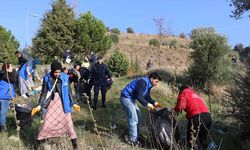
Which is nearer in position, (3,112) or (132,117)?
(132,117)

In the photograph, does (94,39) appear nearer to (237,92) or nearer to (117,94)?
(117,94)

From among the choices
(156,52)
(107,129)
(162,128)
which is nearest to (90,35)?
(107,129)

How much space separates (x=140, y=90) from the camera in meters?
9.59

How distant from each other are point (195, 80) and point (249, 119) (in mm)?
12423

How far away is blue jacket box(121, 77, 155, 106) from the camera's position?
956cm

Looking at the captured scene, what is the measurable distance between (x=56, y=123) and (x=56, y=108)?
286mm

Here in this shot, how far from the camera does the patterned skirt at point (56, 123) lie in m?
8.78

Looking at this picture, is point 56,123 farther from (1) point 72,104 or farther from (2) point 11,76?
(2) point 11,76

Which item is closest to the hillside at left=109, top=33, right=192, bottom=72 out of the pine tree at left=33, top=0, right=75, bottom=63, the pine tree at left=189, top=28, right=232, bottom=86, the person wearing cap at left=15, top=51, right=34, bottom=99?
the pine tree at left=33, top=0, right=75, bottom=63

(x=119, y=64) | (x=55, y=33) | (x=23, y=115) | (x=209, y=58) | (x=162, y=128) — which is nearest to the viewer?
(x=162, y=128)

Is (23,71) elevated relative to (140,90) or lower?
elevated

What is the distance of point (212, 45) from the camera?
23.3m

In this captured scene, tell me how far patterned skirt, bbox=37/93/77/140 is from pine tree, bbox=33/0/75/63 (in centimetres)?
2154

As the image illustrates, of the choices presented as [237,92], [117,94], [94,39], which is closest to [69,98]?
[237,92]
